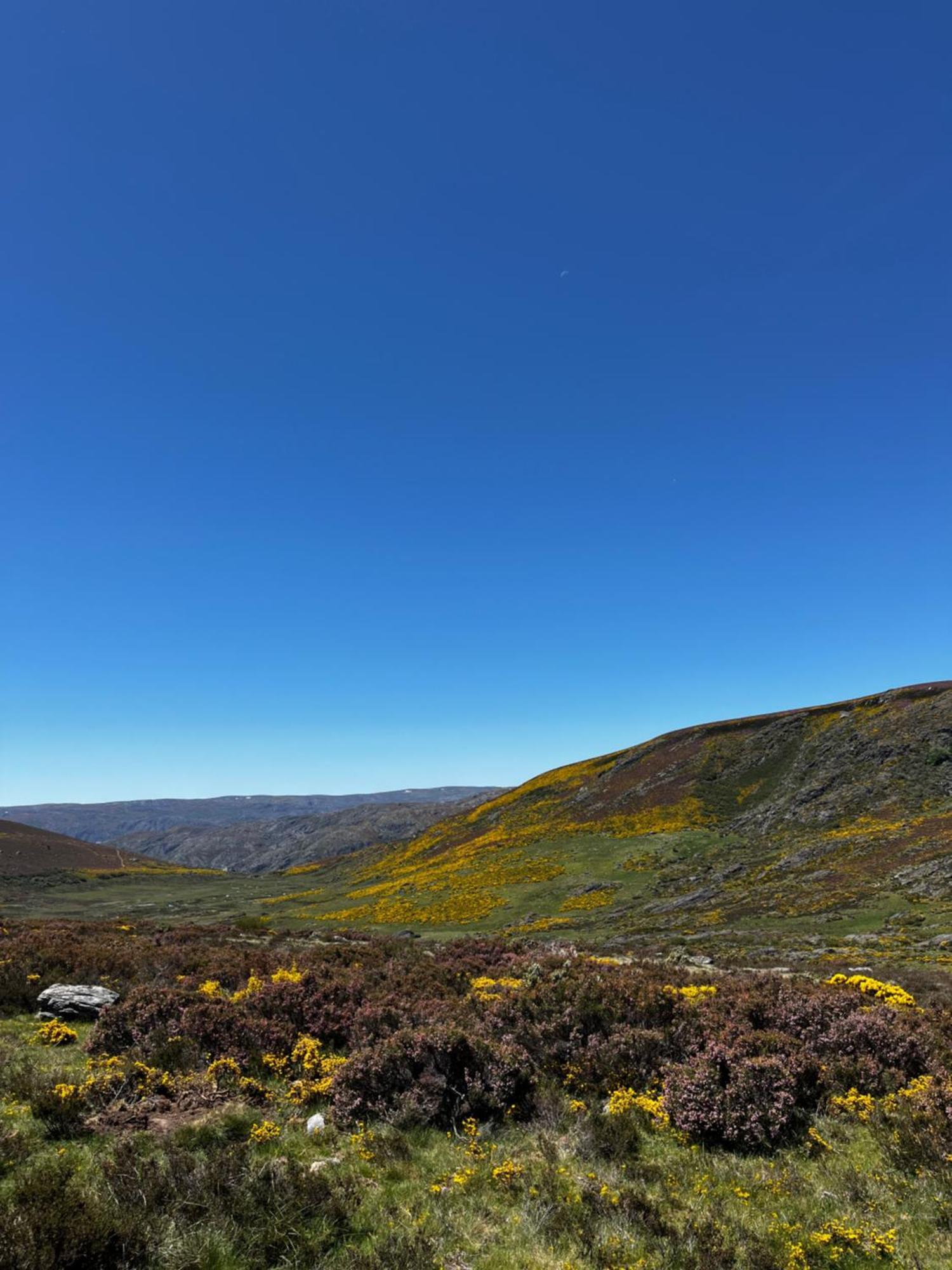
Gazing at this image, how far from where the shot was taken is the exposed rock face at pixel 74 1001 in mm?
15789

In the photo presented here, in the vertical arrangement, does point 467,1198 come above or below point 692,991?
above

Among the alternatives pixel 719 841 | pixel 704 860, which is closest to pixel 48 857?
A: pixel 704 860

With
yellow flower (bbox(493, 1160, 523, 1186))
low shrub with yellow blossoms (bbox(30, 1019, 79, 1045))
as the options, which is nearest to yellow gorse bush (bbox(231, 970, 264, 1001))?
low shrub with yellow blossoms (bbox(30, 1019, 79, 1045))

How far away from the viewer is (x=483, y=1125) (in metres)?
10.2

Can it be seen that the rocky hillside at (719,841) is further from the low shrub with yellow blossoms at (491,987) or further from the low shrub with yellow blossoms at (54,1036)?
the low shrub with yellow blossoms at (54,1036)

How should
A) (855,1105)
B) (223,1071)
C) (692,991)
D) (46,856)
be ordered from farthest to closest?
(46,856), (692,991), (223,1071), (855,1105)

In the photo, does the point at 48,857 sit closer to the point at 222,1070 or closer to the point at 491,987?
the point at 491,987

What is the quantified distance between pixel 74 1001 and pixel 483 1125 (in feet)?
41.4

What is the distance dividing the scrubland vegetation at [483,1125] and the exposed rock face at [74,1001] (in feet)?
1.58

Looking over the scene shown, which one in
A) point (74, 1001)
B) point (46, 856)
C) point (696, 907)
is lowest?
point (46, 856)

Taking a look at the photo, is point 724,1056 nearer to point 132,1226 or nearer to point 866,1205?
point 866,1205

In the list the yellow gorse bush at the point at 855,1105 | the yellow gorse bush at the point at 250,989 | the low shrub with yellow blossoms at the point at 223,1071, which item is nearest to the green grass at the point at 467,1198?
the yellow gorse bush at the point at 855,1105

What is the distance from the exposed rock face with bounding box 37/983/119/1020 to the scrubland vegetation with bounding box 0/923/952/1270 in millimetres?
482

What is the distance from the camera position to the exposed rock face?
1579 cm
